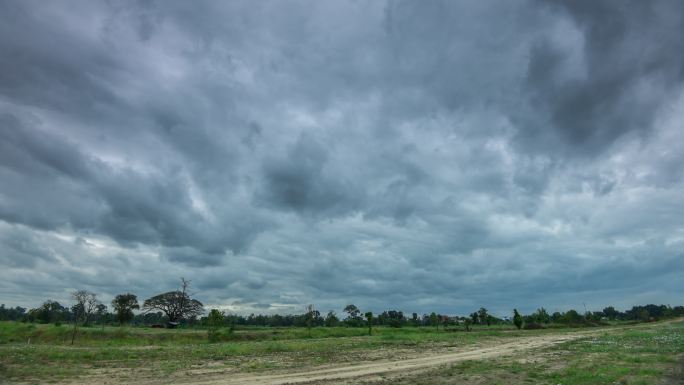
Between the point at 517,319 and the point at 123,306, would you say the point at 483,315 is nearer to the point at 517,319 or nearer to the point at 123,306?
the point at 517,319

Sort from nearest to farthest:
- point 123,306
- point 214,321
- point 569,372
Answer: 1. point 569,372
2. point 214,321
3. point 123,306

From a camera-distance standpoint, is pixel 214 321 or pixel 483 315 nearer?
pixel 214 321

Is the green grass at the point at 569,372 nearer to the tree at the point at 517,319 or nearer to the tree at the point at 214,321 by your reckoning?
the tree at the point at 214,321

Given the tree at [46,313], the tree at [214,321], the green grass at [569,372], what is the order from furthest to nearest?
the tree at [46,313] < the tree at [214,321] < the green grass at [569,372]

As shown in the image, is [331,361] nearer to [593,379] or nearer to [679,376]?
[593,379]

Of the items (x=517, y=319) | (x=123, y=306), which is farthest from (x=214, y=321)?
(x=517, y=319)

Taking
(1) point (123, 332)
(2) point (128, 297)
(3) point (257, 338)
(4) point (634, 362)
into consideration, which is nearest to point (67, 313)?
(2) point (128, 297)

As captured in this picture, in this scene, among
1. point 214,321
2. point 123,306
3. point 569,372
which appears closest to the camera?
point 569,372

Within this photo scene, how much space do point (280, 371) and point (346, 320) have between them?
403 feet

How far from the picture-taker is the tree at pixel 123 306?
114 metres

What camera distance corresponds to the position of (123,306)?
375ft

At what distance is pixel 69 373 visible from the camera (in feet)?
86.5

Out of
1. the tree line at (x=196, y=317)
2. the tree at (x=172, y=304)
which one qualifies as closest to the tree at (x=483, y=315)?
the tree line at (x=196, y=317)

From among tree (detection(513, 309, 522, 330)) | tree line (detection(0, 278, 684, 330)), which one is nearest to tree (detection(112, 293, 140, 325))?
tree line (detection(0, 278, 684, 330))
